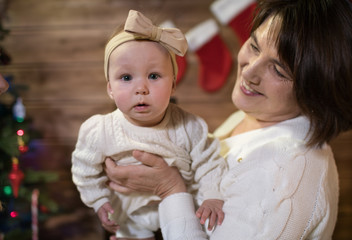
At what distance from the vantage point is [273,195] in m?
1.07

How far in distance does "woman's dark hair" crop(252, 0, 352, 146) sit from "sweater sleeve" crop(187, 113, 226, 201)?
12.4 inches

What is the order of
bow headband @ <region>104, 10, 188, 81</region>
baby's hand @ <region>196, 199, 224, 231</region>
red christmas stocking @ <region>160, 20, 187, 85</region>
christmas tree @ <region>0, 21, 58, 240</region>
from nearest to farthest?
bow headband @ <region>104, 10, 188, 81</region> < baby's hand @ <region>196, 199, 224, 231</region> < christmas tree @ <region>0, 21, 58, 240</region> < red christmas stocking @ <region>160, 20, 187, 85</region>

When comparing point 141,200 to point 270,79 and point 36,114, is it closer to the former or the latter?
point 270,79

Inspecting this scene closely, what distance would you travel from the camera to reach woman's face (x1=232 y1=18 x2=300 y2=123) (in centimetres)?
117

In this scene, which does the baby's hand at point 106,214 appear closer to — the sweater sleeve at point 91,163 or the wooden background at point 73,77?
the sweater sleeve at point 91,163

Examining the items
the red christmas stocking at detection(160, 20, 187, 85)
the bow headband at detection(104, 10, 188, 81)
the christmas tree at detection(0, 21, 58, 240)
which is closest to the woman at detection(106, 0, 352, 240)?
the bow headband at detection(104, 10, 188, 81)

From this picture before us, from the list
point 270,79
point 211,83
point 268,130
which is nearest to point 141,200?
point 268,130

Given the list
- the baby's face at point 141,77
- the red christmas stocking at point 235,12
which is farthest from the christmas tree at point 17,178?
the red christmas stocking at point 235,12

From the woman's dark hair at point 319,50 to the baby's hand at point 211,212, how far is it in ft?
1.19

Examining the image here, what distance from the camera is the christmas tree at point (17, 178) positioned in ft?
6.38

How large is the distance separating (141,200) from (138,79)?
1.53 feet

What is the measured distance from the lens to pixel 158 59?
1.07 m

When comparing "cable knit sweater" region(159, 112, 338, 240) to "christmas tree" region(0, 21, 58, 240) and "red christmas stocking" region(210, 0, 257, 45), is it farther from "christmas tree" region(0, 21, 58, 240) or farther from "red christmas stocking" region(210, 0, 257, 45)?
"red christmas stocking" region(210, 0, 257, 45)

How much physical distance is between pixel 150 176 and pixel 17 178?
1086 mm
